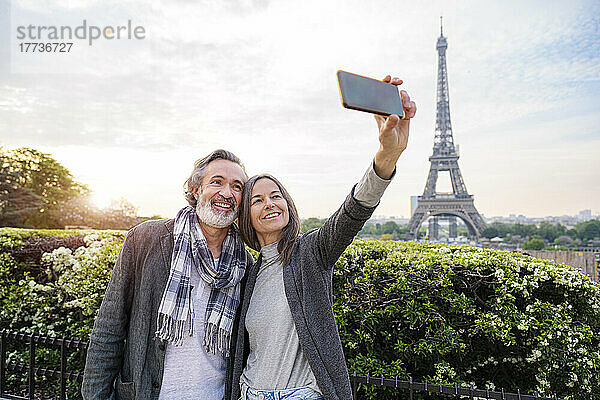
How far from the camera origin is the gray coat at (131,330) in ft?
6.20

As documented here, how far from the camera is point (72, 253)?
452 centimetres

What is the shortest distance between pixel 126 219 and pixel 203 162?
20.5 metres

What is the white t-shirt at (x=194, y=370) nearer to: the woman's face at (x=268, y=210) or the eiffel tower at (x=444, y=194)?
the woman's face at (x=268, y=210)

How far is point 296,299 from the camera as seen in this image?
1.72m

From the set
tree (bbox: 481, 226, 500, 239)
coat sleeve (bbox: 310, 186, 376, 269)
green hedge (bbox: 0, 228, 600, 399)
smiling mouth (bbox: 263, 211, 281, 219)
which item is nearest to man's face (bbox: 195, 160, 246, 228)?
smiling mouth (bbox: 263, 211, 281, 219)

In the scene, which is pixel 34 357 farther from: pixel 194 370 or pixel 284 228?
pixel 284 228

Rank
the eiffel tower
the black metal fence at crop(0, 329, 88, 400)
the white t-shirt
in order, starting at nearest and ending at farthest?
the white t-shirt
the black metal fence at crop(0, 329, 88, 400)
the eiffel tower

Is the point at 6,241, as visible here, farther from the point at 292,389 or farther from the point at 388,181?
the point at 388,181

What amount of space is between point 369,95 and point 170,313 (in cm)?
127

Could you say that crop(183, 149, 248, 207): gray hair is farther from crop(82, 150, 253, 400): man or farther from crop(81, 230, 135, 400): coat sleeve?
crop(81, 230, 135, 400): coat sleeve

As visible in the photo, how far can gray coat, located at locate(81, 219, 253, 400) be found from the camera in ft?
6.20

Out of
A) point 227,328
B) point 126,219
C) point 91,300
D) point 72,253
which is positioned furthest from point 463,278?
point 126,219

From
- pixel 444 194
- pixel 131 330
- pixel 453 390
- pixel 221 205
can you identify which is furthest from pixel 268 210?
pixel 444 194

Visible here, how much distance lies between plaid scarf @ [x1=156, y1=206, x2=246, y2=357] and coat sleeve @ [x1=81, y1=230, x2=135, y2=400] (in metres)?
0.22
